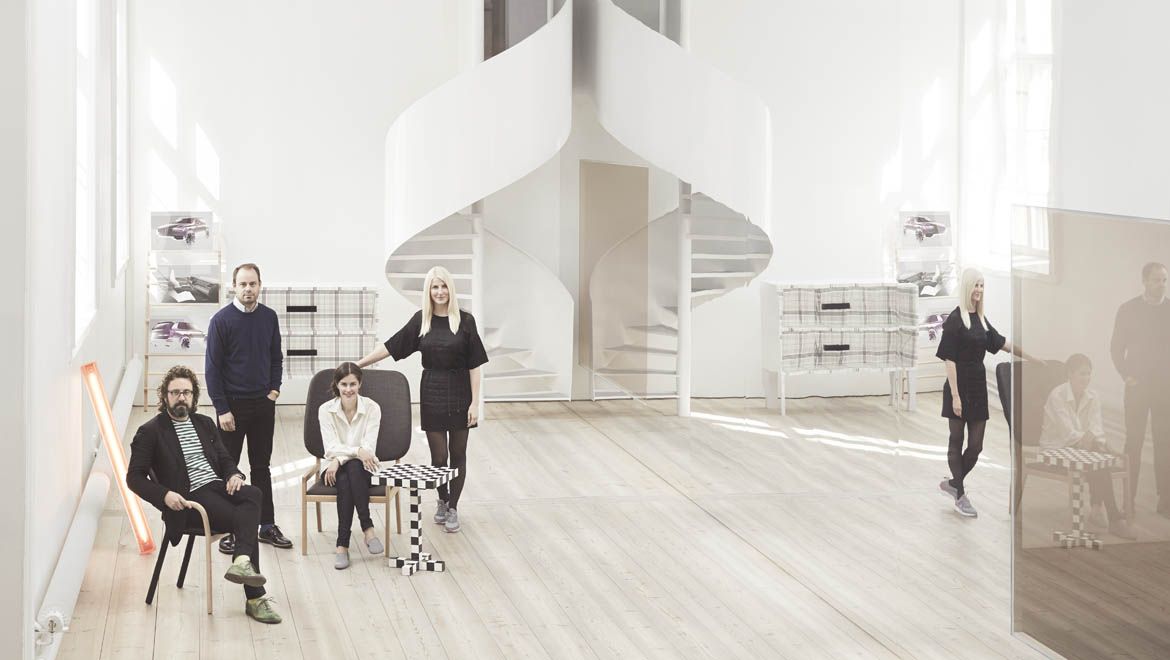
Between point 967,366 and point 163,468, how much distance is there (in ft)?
10.3

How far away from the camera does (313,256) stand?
398 inches

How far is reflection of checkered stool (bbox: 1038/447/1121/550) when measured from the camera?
4.14 meters

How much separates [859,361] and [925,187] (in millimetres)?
4024

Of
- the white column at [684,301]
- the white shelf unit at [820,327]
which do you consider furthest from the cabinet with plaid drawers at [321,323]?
the white shelf unit at [820,327]

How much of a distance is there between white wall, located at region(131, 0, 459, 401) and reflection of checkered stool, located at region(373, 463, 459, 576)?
4290mm

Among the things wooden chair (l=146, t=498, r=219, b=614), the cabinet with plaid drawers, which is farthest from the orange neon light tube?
the cabinet with plaid drawers

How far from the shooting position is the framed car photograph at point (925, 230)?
5165 millimetres

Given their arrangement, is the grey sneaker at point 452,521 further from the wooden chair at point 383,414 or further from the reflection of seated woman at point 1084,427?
the reflection of seated woman at point 1084,427

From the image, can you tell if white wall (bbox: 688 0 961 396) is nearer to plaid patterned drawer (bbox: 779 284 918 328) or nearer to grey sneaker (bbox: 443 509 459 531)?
plaid patterned drawer (bbox: 779 284 918 328)

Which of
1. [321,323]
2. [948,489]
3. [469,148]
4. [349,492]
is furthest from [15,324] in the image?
[321,323]

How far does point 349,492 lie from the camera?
5914 millimetres

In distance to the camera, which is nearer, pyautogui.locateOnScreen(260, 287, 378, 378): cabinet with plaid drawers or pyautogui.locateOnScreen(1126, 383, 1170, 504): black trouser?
pyautogui.locateOnScreen(1126, 383, 1170, 504): black trouser

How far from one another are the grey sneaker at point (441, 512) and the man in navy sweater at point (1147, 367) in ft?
11.5

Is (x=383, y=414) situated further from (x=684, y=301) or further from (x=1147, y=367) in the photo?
(x=684, y=301)
